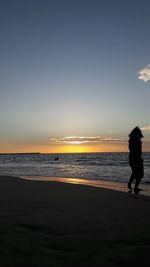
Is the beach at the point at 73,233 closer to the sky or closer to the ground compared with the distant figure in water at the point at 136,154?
closer to the ground

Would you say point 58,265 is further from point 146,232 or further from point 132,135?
point 132,135

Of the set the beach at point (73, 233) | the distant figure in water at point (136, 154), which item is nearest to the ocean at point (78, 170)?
the distant figure in water at point (136, 154)

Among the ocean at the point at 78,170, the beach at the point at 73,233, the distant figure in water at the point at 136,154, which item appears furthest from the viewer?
the ocean at the point at 78,170

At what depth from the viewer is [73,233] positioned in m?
4.53

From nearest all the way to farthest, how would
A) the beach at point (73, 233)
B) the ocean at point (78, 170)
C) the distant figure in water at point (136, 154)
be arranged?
the beach at point (73, 233), the distant figure in water at point (136, 154), the ocean at point (78, 170)

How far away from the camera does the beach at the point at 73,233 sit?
3.42 meters

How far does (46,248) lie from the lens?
3762 mm

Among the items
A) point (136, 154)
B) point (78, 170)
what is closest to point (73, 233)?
point (136, 154)

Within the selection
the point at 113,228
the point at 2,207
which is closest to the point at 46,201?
the point at 2,207

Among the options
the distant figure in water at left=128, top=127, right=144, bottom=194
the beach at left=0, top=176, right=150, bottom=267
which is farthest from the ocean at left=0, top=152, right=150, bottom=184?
the beach at left=0, top=176, right=150, bottom=267

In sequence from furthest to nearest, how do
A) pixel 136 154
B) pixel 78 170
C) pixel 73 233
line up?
pixel 78 170 < pixel 136 154 < pixel 73 233

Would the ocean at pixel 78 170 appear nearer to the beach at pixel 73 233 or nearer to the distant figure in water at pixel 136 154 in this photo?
the distant figure in water at pixel 136 154

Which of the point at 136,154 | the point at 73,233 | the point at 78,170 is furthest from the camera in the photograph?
the point at 78,170

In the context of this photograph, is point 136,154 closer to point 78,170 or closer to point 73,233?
point 73,233
